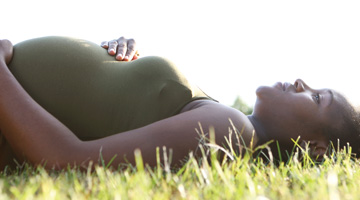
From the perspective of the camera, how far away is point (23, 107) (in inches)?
101

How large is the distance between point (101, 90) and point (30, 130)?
2.00 feet

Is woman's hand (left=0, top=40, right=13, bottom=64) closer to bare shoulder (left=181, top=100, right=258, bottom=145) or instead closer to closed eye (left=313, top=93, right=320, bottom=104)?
bare shoulder (left=181, top=100, right=258, bottom=145)

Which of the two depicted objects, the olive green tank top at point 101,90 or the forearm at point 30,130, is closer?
the forearm at point 30,130

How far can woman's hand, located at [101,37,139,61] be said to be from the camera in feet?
10.8

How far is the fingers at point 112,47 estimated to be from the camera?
3296 mm

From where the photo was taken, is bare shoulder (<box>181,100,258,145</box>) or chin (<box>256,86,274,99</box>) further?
chin (<box>256,86,274,99</box>)

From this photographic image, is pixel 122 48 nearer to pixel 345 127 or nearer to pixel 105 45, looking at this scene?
pixel 105 45

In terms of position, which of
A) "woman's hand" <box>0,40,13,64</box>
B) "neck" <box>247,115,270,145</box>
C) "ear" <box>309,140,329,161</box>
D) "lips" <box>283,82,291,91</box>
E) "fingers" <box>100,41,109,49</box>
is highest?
"fingers" <box>100,41,109,49</box>

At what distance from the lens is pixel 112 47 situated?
11.1 ft

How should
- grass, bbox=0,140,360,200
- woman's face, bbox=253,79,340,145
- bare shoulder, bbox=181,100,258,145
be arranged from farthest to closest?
1. woman's face, bbox=253,79,340,145
2. bare shoulder, bbox=181,100,258,145
3. grass, bbox=0,140,360,200

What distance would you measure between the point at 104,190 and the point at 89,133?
1290mm

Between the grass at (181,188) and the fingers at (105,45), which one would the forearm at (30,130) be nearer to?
the grass at (181,188)

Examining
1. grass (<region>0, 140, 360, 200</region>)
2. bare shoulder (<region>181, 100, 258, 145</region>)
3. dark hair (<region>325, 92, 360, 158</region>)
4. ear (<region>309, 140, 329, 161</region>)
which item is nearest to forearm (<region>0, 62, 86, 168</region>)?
grass (<region>0, 140, 360, 200</region>)

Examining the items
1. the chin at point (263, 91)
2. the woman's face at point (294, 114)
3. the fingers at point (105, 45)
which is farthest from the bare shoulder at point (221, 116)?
the fingers at point (105, 45)
